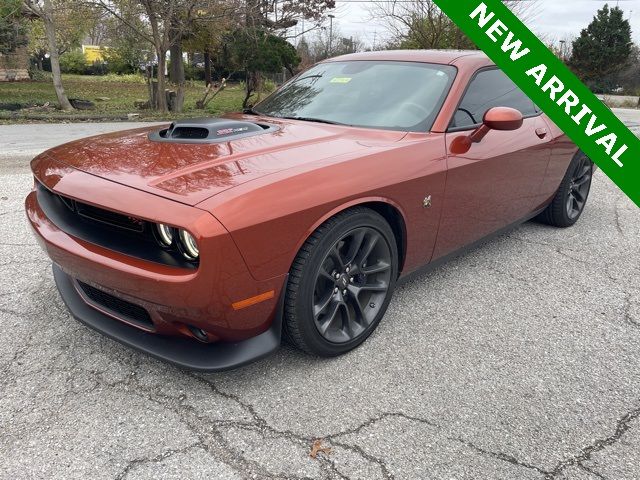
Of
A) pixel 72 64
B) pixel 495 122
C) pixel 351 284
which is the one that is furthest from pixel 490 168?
pixel 72 64

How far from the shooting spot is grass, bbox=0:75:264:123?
13234 millimetres

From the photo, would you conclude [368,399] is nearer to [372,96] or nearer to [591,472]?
[591,472]

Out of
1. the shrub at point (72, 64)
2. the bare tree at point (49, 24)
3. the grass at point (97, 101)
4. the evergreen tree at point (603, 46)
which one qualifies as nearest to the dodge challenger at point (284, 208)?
the grass at point (97, 101)

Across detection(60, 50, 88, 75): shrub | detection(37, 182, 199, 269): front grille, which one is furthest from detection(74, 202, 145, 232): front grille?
detection(60, 50, 88, 75): shrub

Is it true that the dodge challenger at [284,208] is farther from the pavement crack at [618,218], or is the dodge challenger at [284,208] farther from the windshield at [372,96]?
the pavement crack at [618,218]

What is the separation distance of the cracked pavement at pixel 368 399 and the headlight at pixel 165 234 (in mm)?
707

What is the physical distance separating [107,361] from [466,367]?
176 centimetres

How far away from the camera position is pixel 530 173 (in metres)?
3.74

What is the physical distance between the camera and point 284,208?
6.90 feet

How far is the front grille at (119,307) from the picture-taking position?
89.4 inches

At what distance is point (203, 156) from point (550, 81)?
233 centimetres

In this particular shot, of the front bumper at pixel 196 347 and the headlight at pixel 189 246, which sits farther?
the front bumper at pixel 196 347

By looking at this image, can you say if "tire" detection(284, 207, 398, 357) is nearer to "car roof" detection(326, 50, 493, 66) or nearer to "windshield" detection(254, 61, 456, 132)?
"windshield" detection(254, 61, 456, 132)

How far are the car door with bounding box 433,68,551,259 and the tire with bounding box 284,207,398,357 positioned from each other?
0.53 m
